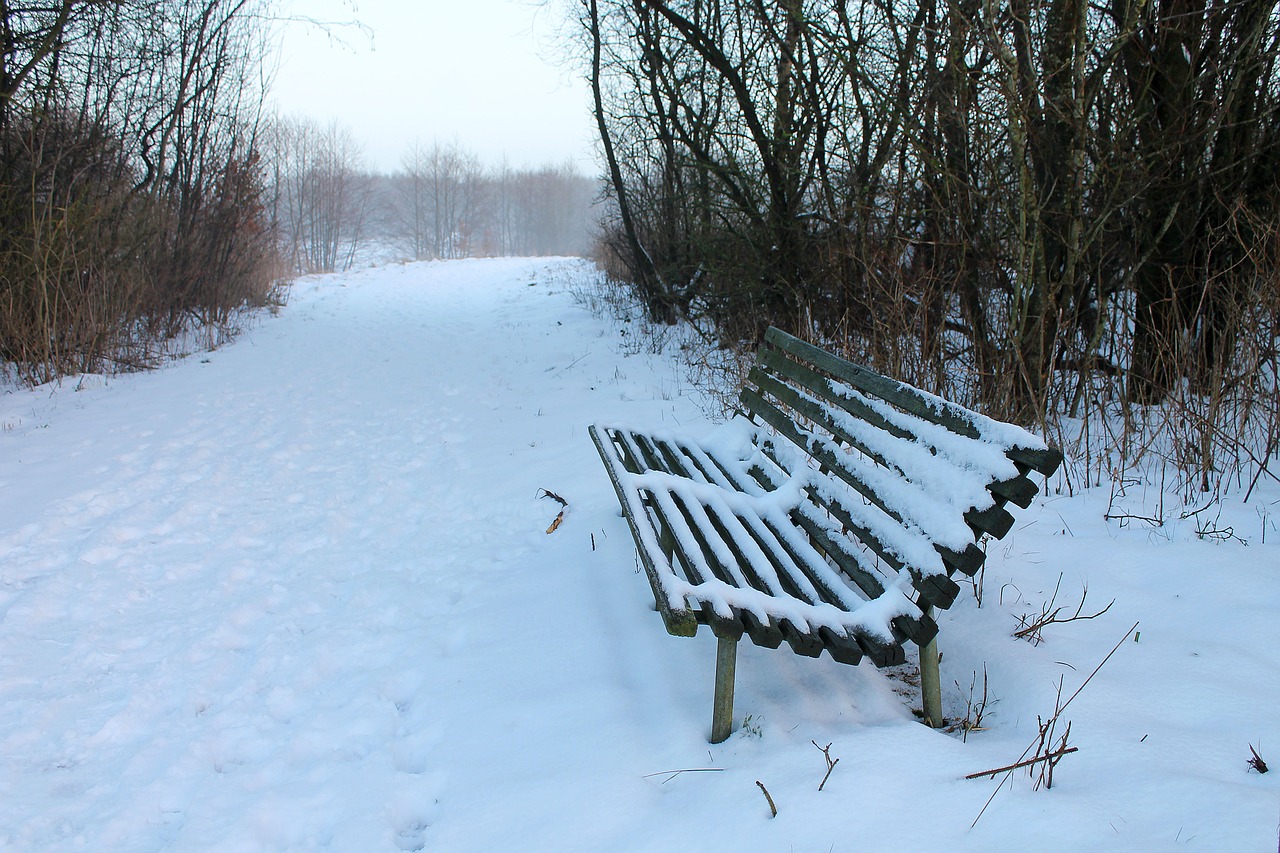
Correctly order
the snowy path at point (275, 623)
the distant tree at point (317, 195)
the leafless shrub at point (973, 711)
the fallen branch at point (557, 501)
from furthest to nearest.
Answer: the distant tree at point (317, 195)
the fallen branch at point (557, 501)
the leafless shrub at point (973, 711)
the snowy path at point (275, 623)

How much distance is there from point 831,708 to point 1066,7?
162 inches

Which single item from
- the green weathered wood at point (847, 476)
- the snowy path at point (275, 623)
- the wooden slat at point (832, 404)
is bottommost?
the snowy path at point (275, 623)

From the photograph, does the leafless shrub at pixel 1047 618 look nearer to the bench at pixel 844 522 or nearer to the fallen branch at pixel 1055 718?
the fallen branch at pixel 1055 718

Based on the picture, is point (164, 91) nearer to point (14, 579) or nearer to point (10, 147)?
point (10, 147)

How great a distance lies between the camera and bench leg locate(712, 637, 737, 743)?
2080 millimetres

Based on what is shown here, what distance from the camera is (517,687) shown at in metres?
2.56

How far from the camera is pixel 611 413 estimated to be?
637 centimetres

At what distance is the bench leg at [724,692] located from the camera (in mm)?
2080

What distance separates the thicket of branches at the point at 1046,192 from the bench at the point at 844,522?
1939 mm

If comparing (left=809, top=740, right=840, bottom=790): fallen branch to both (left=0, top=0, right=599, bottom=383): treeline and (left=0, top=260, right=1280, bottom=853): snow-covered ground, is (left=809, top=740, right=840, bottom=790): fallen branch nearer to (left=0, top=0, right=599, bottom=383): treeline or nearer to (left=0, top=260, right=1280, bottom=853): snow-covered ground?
(left=0, top=260, right=1280, bottom=853): snow-covered ground

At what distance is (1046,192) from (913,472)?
130 inches

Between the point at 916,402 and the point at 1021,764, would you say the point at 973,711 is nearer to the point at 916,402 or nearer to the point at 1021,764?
the point at 1021,764

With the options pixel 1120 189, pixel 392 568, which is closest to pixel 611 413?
pixel 392 568

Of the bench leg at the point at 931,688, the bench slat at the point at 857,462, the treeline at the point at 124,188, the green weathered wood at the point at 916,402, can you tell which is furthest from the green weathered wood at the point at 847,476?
the treeline at the point at 124,188
